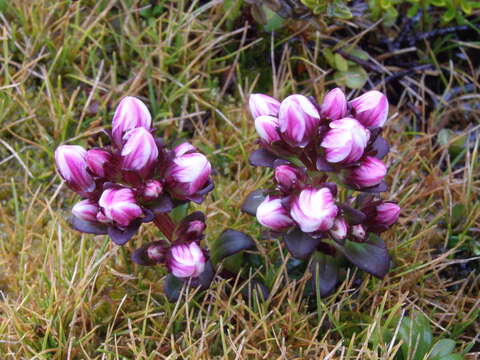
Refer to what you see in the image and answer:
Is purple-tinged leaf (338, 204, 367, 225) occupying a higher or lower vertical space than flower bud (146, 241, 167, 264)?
higher

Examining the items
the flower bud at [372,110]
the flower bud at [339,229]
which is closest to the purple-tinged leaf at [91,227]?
the flower bud at [339,229]

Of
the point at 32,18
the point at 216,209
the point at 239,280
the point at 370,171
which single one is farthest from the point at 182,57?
the point at 370,171

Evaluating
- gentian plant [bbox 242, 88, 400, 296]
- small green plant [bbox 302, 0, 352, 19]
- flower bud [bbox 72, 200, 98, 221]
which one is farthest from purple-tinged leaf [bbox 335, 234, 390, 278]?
small green plant [bbox 302, 0, 352, 19]

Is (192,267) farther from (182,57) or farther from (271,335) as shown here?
(182,57)

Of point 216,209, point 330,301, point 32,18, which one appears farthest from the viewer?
point 32,18

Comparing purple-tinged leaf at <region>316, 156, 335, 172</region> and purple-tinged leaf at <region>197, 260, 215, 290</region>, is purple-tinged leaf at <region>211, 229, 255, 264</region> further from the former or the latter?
purple-tinged leaf at <region>316, 156, 335, 172</region>

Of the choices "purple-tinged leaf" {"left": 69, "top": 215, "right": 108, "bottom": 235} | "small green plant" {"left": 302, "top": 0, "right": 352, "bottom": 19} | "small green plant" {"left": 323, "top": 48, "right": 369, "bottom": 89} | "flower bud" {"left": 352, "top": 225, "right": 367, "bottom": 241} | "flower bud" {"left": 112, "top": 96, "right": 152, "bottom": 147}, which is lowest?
"small green plant" {"left": 323, "top": 48, "right": 369, "bottom": 89}
